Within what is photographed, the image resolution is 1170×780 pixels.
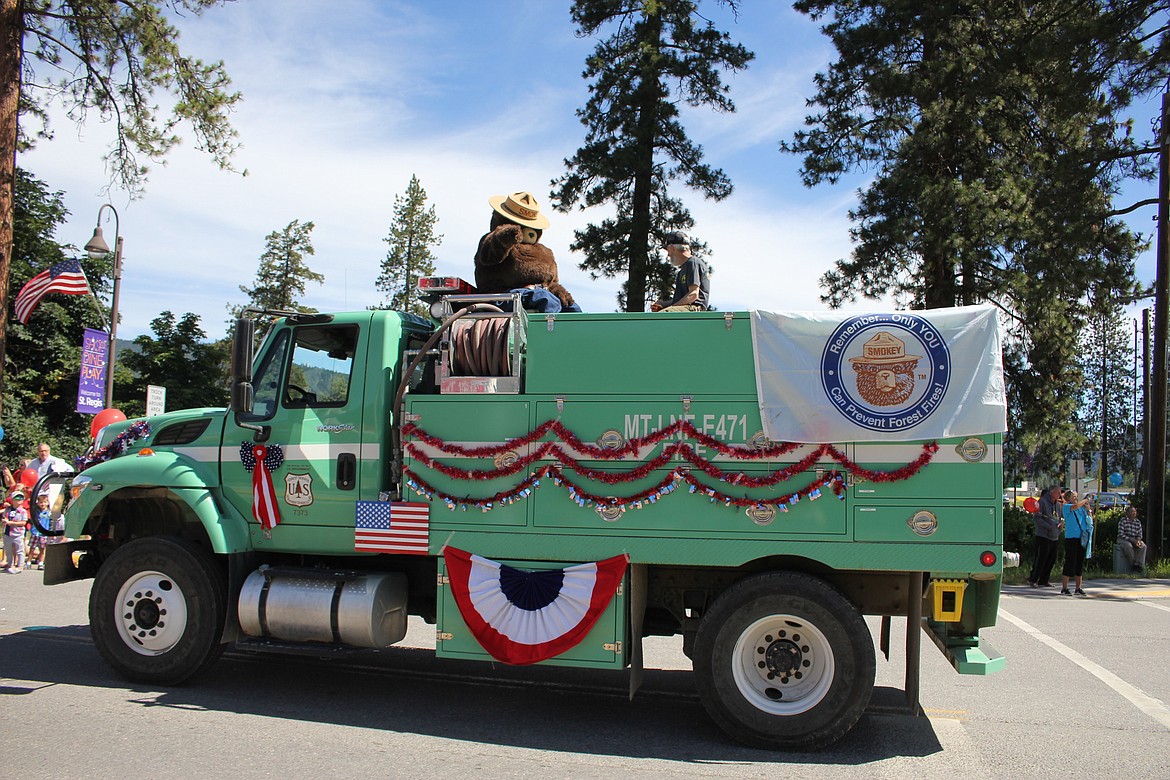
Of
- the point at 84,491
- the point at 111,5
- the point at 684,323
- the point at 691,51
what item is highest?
the point at 691,51

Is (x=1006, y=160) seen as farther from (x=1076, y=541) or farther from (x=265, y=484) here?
(x=265, y=484)

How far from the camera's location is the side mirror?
6078 mm

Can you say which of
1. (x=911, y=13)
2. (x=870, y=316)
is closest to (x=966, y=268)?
(x=911, y=13)

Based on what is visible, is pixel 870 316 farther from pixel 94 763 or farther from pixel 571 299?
pixel 94 763

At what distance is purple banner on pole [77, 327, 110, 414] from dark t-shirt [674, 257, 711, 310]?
588 inches

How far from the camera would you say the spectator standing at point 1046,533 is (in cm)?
1492

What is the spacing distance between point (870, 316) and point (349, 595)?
4085mm

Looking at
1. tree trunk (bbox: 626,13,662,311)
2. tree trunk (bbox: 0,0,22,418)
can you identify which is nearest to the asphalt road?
tree trunk (bbox: 0,0,22,418)

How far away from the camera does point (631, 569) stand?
5.81 metres

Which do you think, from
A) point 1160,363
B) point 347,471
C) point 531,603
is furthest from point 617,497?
point 1160,363

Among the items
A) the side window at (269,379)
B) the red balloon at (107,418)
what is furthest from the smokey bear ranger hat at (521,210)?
the red balloon at (107,418)

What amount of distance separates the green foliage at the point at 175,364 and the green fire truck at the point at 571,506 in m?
25.5

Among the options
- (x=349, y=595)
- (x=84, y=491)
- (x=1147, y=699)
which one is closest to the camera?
(x=349, y=595)

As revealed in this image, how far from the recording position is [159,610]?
6445 mm
